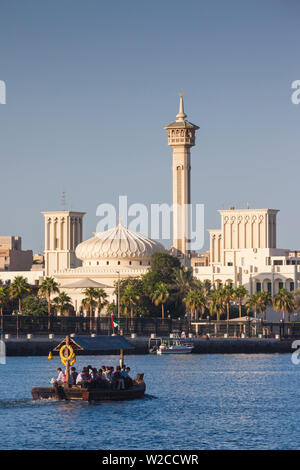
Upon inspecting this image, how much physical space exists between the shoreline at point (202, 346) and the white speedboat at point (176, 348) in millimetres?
2074

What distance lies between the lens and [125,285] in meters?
200

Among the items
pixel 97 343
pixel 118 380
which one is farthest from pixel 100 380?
pixel 97 343

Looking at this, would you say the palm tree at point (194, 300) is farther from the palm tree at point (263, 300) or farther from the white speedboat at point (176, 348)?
the white speedboat at point (176, 348)

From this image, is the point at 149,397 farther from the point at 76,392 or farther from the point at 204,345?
the point at 204,345

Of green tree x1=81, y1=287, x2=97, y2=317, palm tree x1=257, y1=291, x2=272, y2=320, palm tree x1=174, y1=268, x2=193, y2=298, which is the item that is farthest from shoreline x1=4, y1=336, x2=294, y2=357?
palm tree x1=174, y1=268, x2=193, y2=298

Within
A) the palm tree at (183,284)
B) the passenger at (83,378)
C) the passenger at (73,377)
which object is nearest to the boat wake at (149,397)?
the passenger at (73,377)

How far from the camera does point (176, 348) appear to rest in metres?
158

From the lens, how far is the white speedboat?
157 m

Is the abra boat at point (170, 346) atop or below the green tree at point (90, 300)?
below

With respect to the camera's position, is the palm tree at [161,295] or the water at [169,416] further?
the palm tree at [161,295]

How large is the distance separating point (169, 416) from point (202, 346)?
8424 centimetres

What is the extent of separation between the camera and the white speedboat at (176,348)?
15738 centimetres

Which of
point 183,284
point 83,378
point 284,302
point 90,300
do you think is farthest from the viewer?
point 183,284
